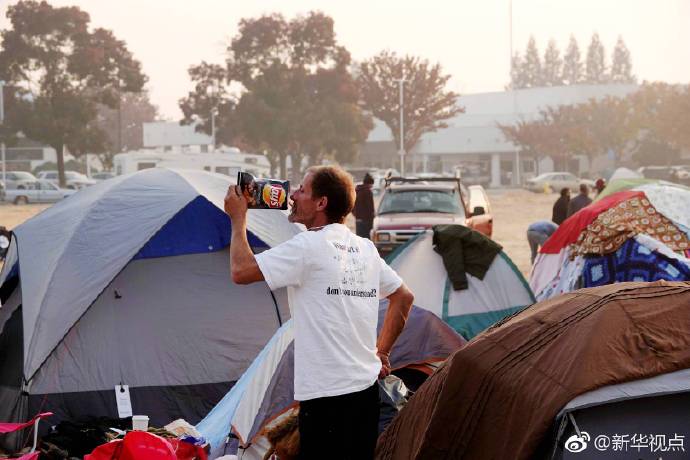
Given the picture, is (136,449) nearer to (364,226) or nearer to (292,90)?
(364,226)

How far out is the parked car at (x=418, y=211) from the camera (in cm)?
1655

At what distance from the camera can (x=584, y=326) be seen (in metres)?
3.78

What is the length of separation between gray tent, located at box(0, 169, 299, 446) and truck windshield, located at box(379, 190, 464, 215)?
9.71m

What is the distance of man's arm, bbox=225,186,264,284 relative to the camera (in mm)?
3469

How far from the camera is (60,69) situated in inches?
1875

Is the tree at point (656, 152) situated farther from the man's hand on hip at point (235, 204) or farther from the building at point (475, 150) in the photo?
the man's hand on hip at point (235, 204)

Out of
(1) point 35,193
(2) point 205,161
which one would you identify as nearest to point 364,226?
(1) point 35,193

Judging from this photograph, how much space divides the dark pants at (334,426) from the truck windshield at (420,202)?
1369 cm

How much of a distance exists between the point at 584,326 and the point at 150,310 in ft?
14.2

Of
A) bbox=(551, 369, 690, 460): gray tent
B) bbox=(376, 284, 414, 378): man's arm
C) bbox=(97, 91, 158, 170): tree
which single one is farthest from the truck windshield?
bbox=(97, 91, 158, 170): tree

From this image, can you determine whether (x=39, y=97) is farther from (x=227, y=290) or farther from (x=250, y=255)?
(x=250, y=255)

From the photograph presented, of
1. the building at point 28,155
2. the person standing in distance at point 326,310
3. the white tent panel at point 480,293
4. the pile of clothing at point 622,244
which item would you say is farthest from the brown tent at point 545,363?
the building at point 28,155

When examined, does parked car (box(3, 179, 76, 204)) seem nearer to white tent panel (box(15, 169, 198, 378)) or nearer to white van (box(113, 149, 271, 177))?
white van (box(113, 149, 271, 177))

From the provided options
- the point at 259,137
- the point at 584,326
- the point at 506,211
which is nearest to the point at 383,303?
the point at 584,326
